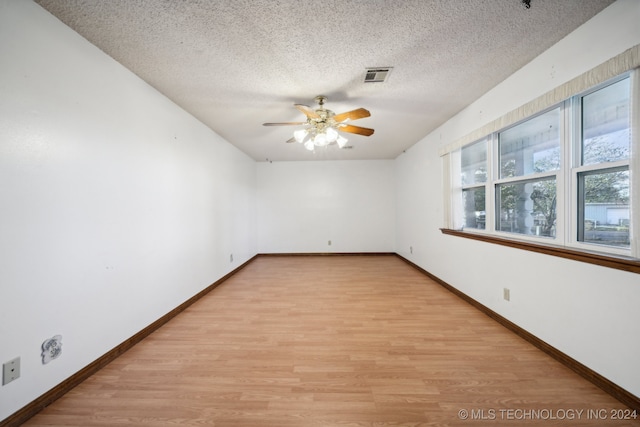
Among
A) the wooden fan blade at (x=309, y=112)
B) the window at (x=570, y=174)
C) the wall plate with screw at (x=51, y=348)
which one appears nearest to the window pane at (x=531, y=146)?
the window at (x=570, y=174)

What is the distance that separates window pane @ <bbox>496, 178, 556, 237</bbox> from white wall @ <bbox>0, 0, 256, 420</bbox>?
3836mm

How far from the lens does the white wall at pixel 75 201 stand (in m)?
1.34

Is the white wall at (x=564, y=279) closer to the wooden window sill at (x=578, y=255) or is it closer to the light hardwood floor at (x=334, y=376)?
the wooden window sill at (x=578, y=255)

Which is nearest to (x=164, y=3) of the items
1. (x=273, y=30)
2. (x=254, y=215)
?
(x=273, y=30)

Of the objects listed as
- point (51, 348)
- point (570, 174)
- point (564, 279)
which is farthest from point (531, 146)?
point (51, 348)

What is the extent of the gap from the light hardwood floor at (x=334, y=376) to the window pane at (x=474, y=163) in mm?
1699

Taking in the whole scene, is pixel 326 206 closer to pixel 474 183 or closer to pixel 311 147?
pixel 311 147

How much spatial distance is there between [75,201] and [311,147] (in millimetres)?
2277

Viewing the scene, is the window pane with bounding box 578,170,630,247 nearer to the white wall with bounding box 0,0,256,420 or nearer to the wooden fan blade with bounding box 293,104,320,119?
the wooden fan blade with bounding box 293,104,320,119

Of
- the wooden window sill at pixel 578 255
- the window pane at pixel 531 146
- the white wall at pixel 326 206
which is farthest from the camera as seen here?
the white wall at pixel 326 206

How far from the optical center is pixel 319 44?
1816mm

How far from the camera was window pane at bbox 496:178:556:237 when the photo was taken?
2099mm

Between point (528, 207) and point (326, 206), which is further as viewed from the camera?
point (326, 206)

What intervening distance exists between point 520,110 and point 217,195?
410 centimetres
